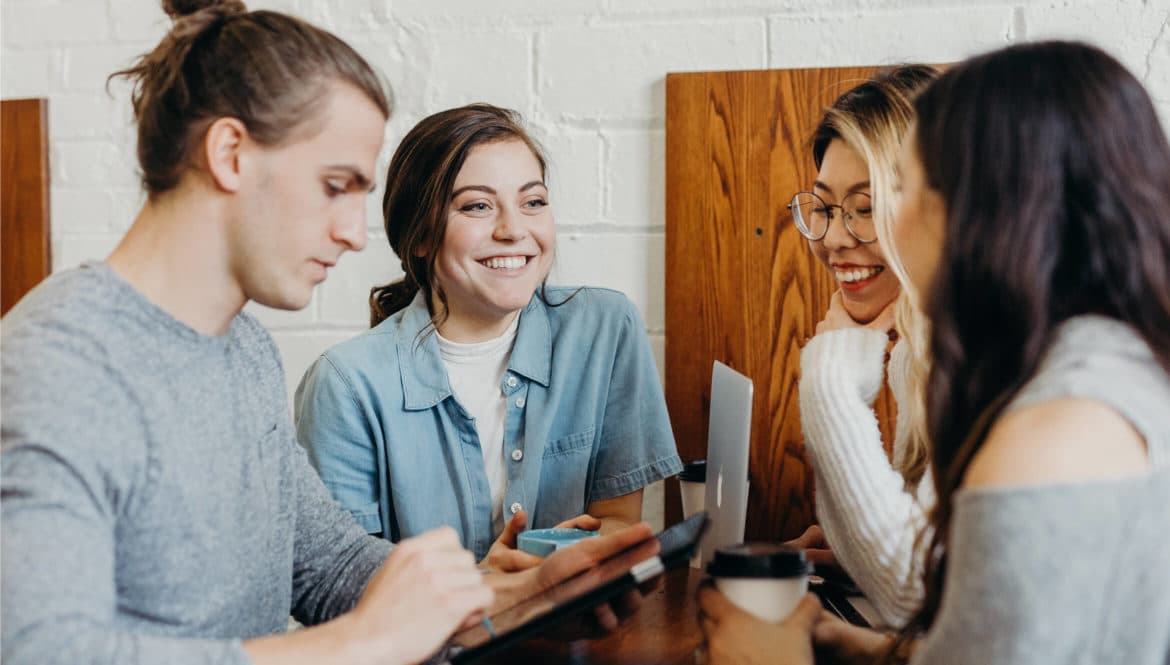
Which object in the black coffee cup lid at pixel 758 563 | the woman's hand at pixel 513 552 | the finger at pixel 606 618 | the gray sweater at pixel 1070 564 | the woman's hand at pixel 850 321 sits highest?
the woman's hand at pixel 850 321

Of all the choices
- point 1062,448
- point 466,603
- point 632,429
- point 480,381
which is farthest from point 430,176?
point 1062,448

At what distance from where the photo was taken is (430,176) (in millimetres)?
1545

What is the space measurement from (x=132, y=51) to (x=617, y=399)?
1140 millimetres

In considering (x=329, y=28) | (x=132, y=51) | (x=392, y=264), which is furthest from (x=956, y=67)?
(x=132, y=51)

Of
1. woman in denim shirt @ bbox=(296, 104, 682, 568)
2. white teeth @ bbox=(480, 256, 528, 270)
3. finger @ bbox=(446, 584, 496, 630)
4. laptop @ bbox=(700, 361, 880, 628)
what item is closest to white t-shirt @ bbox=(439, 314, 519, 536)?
woman in denim shirt @ bbox=(296, 104, 682, 568)

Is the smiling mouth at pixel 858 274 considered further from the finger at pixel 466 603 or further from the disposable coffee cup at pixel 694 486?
the finger at pixel 466 603

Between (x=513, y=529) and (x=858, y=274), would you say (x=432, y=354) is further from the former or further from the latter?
(x=858, y=274)

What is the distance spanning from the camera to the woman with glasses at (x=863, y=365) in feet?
3.64

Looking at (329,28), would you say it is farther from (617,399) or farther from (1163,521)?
Answer: (1163,521)

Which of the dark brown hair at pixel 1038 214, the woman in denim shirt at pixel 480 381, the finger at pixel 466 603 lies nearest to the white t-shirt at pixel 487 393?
the woman in denim shirt at pixel 480 381

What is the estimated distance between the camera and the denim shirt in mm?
1507

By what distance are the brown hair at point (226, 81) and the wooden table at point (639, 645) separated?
0.52 metres

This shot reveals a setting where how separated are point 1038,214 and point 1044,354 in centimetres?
10

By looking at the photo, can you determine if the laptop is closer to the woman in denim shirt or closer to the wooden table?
the wooden table
